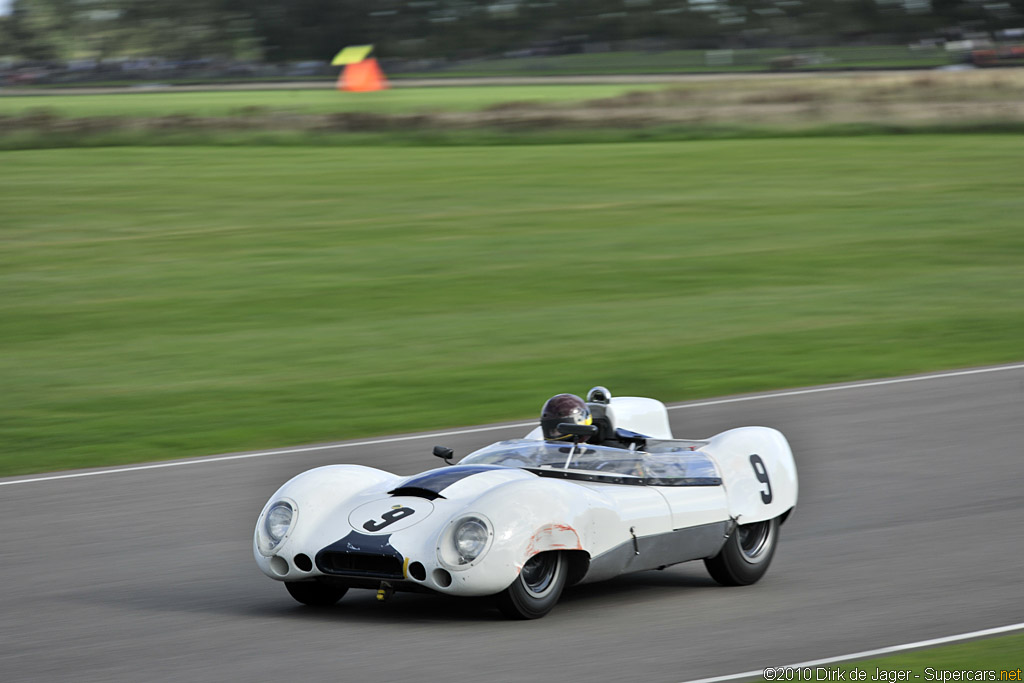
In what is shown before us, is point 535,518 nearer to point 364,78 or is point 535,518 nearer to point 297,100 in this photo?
point 297,100

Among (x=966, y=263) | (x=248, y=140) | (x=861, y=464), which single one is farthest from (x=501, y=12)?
(x=861, y=464)

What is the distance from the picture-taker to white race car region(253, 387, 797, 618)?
6.10m

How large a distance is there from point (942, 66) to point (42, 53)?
65369 mm

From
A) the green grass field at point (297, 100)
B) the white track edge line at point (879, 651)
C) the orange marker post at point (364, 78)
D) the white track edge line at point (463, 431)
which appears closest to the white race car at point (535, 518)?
the white track edge line at point (879, 651)

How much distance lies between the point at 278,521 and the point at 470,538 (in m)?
0.98

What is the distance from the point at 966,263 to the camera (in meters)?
21.1

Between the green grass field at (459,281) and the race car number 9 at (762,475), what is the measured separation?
4919 mm

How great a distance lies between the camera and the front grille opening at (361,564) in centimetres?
611

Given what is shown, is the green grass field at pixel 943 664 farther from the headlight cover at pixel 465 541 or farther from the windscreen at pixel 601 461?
the windscreen at pixel 601 461

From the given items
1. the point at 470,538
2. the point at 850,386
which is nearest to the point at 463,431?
the point at 850,386

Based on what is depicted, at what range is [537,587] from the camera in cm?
637

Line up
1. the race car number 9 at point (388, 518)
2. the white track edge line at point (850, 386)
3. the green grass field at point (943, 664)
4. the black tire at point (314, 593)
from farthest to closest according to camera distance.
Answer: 1. the white track edge line at point (850, 386)
2. the black tire at point (314, 593)
3. the race car number 9 at point (388, 518)
4. the green grass field at point (943, 664)

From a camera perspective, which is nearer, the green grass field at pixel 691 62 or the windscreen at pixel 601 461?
the windscreen at pixel 601 461

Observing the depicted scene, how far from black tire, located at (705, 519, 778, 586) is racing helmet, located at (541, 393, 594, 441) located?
93 cm
